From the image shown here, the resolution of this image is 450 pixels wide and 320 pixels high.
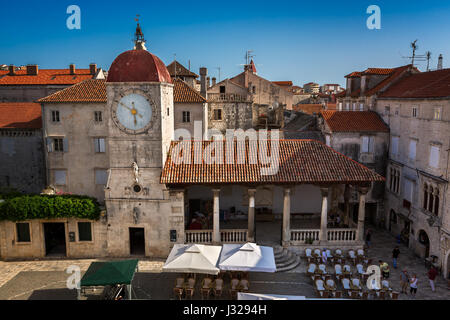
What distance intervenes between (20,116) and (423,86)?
1429 inches

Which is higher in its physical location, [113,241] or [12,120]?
[12,120]

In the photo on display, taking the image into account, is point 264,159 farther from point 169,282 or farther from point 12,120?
point 12,120

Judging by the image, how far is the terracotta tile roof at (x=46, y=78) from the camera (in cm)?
4625

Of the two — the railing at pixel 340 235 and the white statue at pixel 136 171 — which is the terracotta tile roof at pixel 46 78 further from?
the railing at pixel 340 235

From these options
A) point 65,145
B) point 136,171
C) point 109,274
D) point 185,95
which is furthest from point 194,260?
point 65,145

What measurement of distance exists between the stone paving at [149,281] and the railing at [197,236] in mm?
2318

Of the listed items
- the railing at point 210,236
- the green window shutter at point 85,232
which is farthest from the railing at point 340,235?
the green window shutter at point 85,232

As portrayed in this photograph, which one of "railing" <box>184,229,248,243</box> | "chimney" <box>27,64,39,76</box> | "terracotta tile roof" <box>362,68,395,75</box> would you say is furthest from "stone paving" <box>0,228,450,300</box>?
"chimney" <box>27,64,39,76</box>

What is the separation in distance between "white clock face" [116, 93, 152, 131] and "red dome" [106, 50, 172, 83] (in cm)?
115

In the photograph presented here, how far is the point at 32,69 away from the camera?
158 feet

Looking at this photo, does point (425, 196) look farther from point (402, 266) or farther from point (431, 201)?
point (402, 266)

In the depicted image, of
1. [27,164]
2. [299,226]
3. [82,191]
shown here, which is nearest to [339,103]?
[299,226]

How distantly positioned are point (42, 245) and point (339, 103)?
3724cm

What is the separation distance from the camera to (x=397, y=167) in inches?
1163
